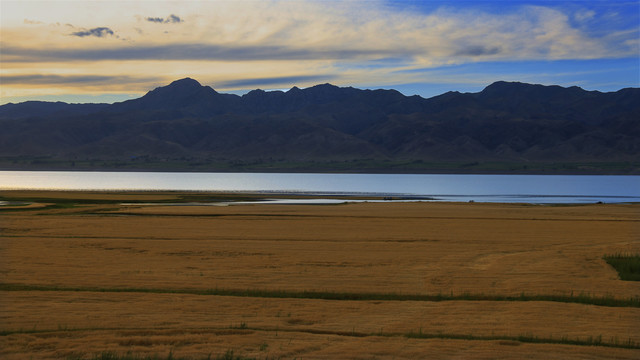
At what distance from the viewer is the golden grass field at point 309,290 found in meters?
16.9

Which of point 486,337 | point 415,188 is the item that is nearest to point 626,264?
point 486,337

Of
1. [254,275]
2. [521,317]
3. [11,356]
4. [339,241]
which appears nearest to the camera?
[11,356]

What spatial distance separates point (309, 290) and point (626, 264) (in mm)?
14678

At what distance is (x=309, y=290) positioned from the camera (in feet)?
78.2

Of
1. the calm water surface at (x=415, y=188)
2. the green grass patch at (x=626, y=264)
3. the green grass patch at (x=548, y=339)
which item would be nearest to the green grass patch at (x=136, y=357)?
the green grass patch at (x=548, y=339)

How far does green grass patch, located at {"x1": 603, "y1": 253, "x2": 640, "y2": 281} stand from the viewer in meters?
27.2

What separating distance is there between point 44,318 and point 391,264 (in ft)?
50.3

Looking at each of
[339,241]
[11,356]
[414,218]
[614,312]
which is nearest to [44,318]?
[11,356]

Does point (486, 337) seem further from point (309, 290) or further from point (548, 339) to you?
point (309, 290)

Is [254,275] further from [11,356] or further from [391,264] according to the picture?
[11,356]

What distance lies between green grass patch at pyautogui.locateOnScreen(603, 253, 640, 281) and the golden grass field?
0.71 m

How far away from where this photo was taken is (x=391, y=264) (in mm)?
29844

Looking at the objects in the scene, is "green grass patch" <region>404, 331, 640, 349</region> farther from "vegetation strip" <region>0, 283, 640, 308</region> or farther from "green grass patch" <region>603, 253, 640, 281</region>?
"green grass patch" <region>603, 253, 640, 281</region>

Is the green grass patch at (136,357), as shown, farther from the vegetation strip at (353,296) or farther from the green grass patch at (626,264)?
the green grass patch at (626,264)
